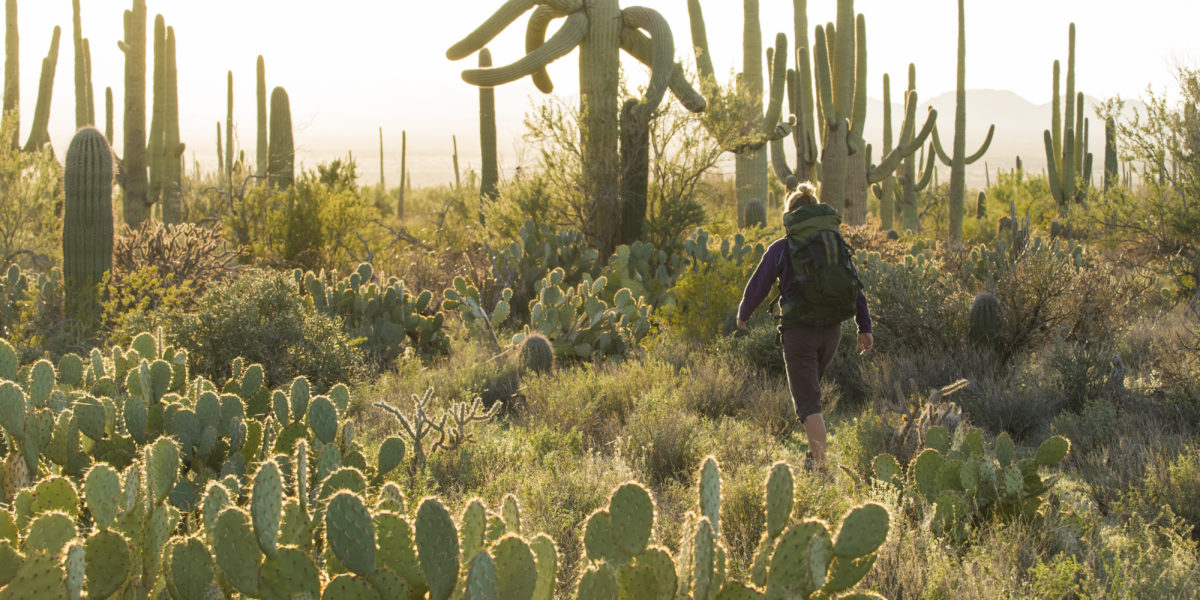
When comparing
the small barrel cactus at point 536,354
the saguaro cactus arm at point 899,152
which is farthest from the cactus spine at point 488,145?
the small barrel cactus at point 536,354

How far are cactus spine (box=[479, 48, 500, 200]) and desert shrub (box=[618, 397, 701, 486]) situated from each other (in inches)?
465

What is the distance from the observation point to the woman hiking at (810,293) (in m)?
4.91

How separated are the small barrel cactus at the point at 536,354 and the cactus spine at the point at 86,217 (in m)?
4.45

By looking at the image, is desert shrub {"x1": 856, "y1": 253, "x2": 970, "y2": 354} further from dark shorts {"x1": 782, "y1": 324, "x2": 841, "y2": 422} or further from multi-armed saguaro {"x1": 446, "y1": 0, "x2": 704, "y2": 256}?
multi-armed saguaro {"x1": 446, "y1": 0, "x2": 704, "y2": 256}

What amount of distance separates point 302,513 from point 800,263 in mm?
3206

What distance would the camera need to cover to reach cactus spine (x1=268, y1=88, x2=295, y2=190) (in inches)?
649

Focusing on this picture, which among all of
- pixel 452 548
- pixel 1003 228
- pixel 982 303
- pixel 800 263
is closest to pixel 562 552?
pixel 452 548

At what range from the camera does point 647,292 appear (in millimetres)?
10211

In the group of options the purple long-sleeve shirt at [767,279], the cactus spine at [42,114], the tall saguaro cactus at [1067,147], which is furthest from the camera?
the tall saguaro cactus at [1067,147]

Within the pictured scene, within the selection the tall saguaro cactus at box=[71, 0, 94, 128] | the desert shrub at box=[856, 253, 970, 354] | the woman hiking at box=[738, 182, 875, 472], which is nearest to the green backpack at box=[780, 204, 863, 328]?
the woman hiking at box=[738, 182, 875, 472]

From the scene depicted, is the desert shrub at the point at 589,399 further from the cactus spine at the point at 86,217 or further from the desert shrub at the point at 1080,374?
the cactus spine at the point at 86,217

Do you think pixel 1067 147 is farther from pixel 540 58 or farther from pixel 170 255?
pixel 170 255

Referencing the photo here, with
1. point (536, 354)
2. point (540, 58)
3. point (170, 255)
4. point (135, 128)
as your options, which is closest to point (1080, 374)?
point (536, 354)

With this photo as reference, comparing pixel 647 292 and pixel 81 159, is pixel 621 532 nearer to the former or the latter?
pixel 647 292
